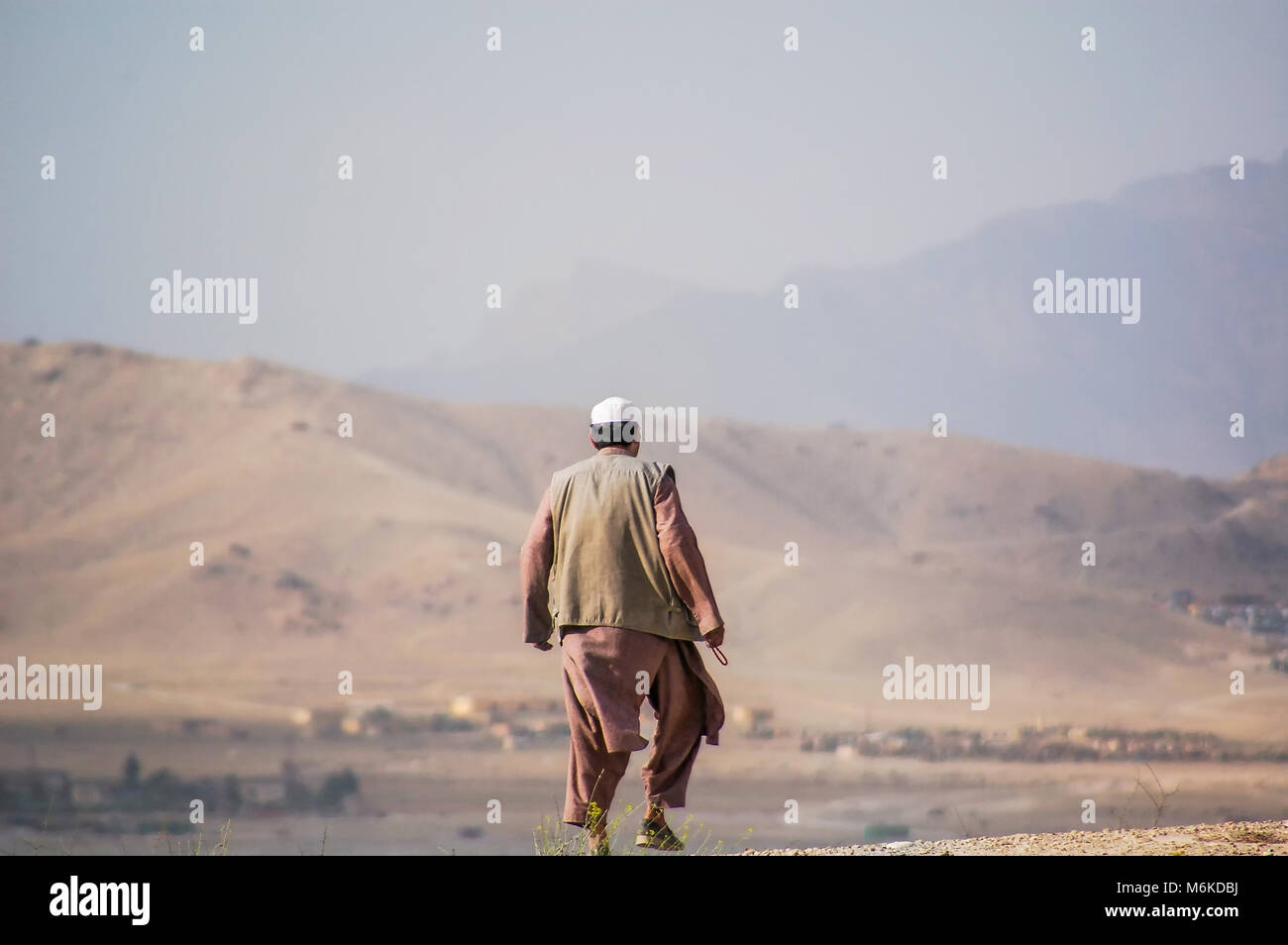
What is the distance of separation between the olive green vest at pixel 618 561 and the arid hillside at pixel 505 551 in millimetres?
77062

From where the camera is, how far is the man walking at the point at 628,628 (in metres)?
6.70

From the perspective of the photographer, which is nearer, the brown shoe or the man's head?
the brown shoe

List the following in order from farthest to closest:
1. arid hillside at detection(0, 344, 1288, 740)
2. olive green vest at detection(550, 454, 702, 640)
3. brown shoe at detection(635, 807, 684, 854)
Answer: arid hillside at detection(0, 344, 1288, 740)
olive green vest at detection(550, 454, 702, 640)
brown shoe at detection(635, 807, 684, 854)

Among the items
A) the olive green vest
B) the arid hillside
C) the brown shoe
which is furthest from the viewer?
the arid hillside

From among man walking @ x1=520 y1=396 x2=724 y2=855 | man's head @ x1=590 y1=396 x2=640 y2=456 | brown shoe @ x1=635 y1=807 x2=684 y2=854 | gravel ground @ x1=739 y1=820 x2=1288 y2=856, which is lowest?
gravel ground @ x1=739 y1=820 x2=1288 y2=856

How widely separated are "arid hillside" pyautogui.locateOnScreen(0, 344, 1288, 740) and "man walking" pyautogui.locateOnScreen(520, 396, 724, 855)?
76974 mm

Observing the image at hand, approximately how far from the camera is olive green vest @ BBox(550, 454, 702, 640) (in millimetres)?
6754

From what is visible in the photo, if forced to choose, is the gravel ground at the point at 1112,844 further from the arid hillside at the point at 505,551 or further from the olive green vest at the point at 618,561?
the arid hillside at the point at 505,551

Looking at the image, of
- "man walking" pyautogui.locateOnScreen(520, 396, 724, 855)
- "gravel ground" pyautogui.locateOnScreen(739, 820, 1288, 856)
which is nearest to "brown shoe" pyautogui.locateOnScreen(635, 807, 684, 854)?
"man walking" pyautogui.locateOnScreen(520, 396, 724, 855)

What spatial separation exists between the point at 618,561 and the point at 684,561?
10.6 inches

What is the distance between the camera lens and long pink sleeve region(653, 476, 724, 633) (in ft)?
21.8

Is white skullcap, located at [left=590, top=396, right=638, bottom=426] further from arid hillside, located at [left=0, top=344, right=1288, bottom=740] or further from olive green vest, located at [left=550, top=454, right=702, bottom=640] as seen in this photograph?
arid hillside, located at [left=0, top=344, right=1288, bottom=740]

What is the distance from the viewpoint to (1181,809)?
74.4 metres

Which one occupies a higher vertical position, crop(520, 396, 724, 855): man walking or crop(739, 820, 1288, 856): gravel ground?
crop(520, 396, 724, 855): man walking
